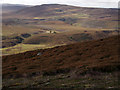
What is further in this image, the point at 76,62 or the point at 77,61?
the point at 77,61

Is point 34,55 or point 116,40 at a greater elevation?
point 116,40

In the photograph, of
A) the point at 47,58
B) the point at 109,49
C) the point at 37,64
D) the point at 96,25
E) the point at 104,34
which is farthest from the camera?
the point at 96,25

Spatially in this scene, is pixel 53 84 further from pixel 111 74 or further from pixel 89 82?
pixel 111 74

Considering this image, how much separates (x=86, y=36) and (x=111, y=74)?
85482 millimetres

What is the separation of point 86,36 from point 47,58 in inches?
3052

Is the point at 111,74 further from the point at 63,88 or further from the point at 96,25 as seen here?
the point at 96,25

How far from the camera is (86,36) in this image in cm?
9769

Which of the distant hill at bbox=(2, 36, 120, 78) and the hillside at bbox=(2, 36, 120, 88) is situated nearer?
the hillside at bbox=(2, 36, 120, 88)

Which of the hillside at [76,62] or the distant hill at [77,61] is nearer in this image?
the hillside at [76,62]

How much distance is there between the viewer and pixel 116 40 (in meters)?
20.5

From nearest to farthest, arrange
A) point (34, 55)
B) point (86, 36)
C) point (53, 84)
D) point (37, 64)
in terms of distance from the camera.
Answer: point (53, 84)
point (37, 64)
point (34, 55)
point (86, 36)

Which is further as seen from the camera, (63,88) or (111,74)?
(111,74)

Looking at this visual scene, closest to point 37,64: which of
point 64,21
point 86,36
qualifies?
point 86,36

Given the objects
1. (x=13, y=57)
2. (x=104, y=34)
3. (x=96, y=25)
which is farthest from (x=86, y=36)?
(x=13, y=57)
